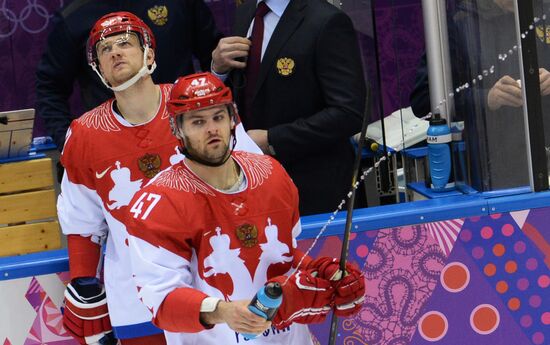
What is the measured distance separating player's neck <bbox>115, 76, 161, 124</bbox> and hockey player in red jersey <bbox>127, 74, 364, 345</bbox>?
47cm

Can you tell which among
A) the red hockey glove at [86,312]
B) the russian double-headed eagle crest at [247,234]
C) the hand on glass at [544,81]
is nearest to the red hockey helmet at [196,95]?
the russian double-headed eagle crest at [247,234]

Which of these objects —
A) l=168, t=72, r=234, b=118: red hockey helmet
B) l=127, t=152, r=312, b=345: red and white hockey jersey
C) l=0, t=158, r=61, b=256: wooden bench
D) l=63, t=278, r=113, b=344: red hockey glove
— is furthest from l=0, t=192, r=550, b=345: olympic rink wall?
l=0, t=158, r=61, b=256: wooden bench

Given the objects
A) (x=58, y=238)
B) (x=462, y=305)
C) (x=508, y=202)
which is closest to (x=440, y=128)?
(x=508, y=202)

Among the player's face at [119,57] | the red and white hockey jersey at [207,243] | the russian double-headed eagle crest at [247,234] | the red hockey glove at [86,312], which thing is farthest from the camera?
the red hockey glove at [86,312]

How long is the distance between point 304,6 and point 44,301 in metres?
1.39

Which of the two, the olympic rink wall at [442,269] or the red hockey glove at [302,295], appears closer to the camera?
the red hockey glove at [302,295]

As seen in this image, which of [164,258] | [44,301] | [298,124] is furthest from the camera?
[298,124]

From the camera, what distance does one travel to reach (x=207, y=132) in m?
2.99

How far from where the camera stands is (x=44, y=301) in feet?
12.4

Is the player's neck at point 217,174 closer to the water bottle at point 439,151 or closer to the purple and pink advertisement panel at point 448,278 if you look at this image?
the purple and pink advertisement panel at point 448,278

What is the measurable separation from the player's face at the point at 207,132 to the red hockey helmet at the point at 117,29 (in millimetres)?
595

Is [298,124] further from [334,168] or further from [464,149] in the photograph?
[464,149]

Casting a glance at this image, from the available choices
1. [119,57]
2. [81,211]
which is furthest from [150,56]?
[81,211]

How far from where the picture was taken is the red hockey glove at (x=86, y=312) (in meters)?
3.59
